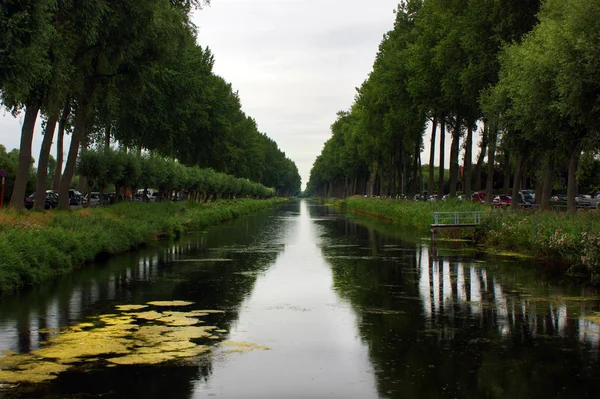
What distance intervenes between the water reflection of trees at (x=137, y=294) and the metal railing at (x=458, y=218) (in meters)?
9.11

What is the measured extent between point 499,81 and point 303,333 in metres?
21.5

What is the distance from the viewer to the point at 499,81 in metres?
28.7

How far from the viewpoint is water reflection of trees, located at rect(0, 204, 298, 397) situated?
806 centimetres

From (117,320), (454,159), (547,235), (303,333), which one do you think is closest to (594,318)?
(303,333)

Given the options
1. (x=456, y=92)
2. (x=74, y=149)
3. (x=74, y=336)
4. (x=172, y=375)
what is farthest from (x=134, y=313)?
(x=456, y=92)

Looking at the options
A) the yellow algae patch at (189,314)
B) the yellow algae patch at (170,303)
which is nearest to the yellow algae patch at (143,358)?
the yellow algae patch at (189,314)

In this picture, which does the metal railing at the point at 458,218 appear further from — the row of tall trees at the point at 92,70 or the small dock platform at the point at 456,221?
the row of tall trees at the point at 92,70

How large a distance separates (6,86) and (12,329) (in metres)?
7.76

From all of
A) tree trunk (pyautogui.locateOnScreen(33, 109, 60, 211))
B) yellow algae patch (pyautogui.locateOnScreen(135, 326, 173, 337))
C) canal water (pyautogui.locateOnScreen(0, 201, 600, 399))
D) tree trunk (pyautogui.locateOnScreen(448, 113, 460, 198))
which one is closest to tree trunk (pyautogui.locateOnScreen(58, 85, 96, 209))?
tree trunk (pyautogui.locateOnScreen(33, 109, 60, 211))

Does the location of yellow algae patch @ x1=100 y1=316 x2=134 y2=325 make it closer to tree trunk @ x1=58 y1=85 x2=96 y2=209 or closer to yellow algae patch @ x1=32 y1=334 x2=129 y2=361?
yellow algae patch @ x1=32 y1=334 x2=129 y2=361

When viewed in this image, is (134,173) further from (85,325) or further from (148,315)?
(85,325)

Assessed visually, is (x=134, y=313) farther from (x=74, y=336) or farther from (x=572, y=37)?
(x=572, y=37)

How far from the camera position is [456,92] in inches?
1400

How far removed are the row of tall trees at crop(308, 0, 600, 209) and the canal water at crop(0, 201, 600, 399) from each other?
6.60 metres
